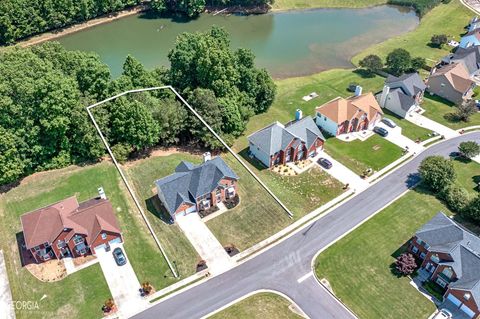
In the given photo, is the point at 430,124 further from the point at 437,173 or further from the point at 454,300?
the point at 454,300

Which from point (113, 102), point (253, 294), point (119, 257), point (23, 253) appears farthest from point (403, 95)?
point (23, 253)

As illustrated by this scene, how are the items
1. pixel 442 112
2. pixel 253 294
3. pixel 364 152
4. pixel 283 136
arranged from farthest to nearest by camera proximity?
pixel 442 112, pixel 364 152, pixel 283 136, pixel 253 294

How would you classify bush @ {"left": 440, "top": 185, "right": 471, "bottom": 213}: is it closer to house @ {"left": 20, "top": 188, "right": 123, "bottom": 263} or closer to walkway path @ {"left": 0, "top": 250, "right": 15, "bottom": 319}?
house @ {"left": 20, "top": 188, "right": 123, "bottom": 263}

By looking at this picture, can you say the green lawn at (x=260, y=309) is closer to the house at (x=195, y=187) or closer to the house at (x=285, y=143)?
the house at (x=195, y=187)

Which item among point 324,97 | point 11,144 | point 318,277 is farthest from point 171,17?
point 318,277

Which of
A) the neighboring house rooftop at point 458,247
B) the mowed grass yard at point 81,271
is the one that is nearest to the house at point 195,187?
the mowed grass yard at point 81,271

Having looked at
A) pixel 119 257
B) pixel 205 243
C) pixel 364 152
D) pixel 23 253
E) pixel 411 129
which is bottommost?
pixel 23 253
